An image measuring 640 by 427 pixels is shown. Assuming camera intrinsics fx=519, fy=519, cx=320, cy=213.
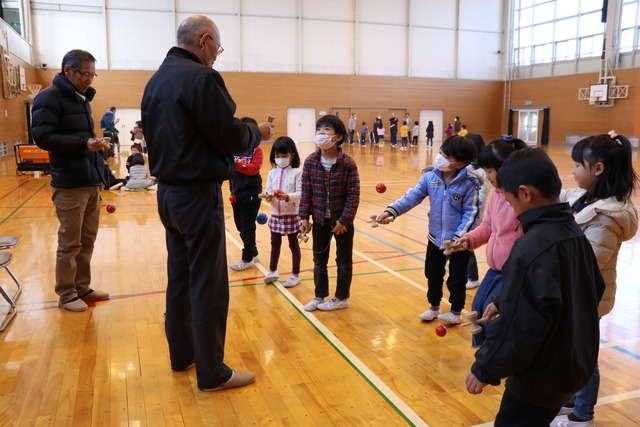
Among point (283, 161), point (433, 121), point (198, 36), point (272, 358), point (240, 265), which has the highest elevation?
point (433, 121)

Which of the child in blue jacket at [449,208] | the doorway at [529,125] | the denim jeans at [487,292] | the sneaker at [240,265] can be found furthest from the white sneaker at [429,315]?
the doorway at [529,125]

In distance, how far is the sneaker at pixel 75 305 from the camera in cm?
429

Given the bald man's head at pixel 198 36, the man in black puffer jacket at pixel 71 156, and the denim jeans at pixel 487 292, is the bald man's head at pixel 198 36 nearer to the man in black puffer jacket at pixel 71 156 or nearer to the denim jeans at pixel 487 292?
the man in black puffer jacket at pixel 71 156

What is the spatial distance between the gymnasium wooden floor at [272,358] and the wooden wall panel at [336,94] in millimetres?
22794

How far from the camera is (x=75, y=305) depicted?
14.1 feet

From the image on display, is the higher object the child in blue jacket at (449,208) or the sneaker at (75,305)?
the child in blue jacket at (449,208)

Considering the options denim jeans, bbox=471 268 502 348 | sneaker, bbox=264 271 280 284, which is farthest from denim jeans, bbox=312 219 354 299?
denim jeans, bbox=471 268 502 348

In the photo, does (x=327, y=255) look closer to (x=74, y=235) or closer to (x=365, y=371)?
(x=365, y=371)

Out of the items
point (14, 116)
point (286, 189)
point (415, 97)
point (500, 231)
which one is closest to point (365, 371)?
point (500, 231)

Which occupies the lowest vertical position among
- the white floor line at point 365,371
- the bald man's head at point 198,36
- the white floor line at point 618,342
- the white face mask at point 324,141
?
the white floor line at point 365,371

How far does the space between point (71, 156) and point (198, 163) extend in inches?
77.5

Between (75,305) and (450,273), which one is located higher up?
(450,273)

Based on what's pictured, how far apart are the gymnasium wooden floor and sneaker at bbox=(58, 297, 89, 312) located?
0.06 meters

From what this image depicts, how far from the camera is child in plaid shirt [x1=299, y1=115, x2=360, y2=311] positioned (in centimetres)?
407
